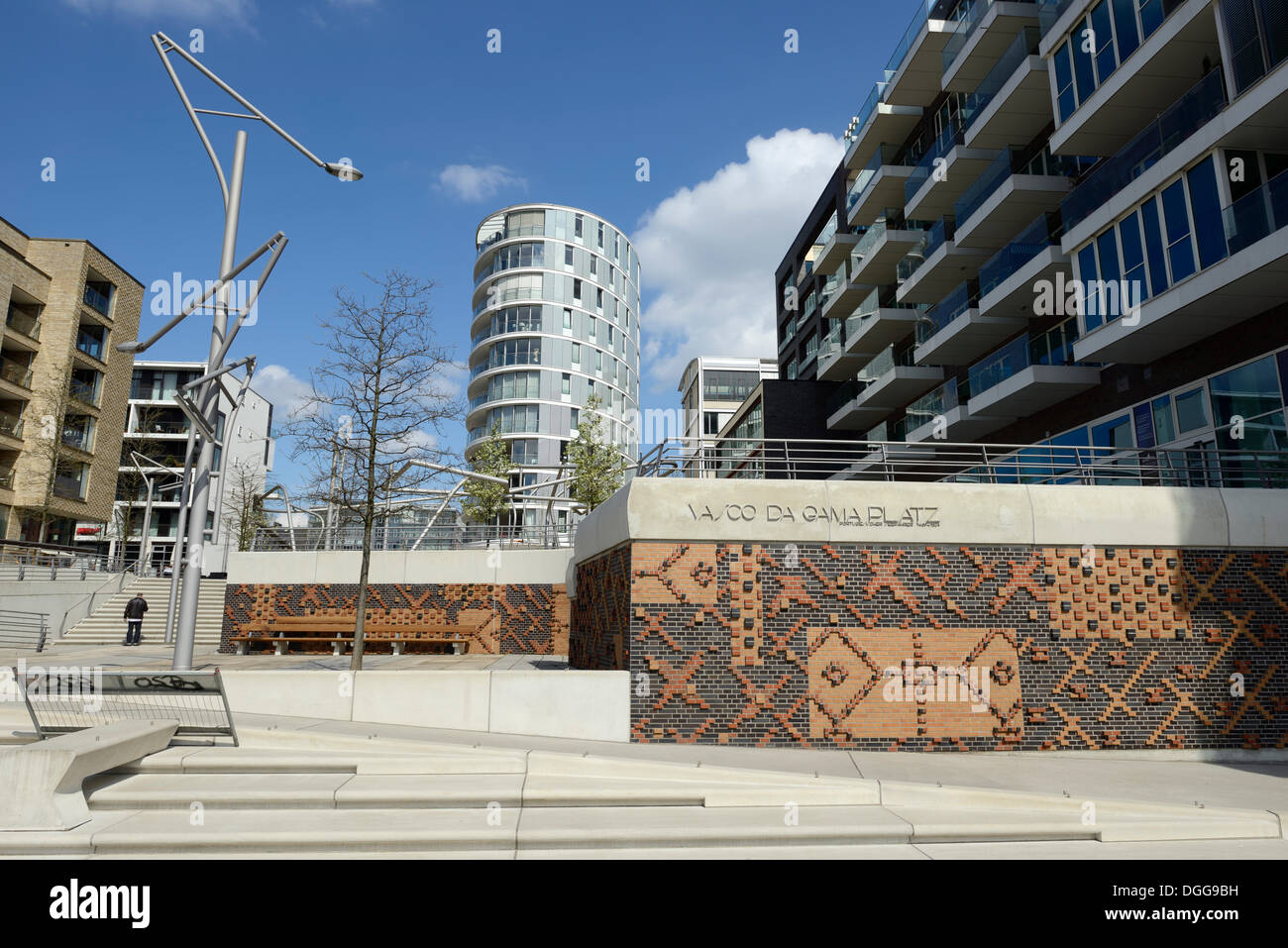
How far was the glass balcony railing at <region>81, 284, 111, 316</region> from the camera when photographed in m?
44.8

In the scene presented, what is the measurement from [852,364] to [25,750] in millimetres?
37400

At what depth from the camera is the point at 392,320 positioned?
17.9m

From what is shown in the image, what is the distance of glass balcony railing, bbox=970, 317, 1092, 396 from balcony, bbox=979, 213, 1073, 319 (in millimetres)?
1223

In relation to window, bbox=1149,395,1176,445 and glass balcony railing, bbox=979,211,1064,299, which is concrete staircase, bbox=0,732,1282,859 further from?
glass balcony railing, bbox=979,211,1064,299

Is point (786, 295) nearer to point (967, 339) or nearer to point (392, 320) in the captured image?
point (967, 339)

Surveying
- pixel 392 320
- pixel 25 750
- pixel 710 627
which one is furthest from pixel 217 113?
pixel 710 627

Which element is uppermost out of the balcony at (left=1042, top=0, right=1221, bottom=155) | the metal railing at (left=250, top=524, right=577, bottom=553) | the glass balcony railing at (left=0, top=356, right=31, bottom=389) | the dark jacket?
the balcony at (left=1042, top=0, right=1221, bottom=155)

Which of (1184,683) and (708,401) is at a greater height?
(708,401)

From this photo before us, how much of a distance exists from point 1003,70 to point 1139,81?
7172mm

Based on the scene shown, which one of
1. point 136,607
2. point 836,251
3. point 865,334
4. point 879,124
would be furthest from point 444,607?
point 836,251

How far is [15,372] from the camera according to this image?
130ft

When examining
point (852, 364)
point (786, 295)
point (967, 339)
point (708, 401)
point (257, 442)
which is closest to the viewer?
point (967, 339)

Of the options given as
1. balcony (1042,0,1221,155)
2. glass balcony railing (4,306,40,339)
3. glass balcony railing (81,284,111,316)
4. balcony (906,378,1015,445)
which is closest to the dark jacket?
balcony (906,378,1015,445)

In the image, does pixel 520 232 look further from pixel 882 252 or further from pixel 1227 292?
pixel 1227 292
